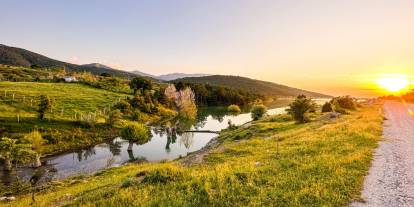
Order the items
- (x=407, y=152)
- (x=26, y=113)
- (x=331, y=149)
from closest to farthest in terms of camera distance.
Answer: (x=407, y=152) → (x=331, y=149) → (x=26, y=113)

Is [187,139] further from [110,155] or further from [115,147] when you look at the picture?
[110,155]

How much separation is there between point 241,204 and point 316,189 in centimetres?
354

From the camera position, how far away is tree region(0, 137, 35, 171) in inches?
1350

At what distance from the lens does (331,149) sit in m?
21.2

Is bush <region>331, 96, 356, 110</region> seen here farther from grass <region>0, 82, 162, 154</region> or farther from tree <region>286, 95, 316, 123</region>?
grass <region>0, 82, 162, 154</region>

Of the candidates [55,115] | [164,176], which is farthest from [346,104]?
[55,115]

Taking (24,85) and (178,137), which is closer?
(178,137)

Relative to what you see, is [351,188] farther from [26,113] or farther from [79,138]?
[26,113]

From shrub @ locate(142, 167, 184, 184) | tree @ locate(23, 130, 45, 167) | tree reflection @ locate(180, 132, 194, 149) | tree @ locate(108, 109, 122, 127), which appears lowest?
tree reflection @ locate(180, 132, 194, 149)

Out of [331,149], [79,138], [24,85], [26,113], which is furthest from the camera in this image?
[24,85]

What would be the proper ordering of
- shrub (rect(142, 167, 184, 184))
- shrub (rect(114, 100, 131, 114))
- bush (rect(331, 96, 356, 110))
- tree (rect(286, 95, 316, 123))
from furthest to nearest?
shrub (rect(114, 100, 131, 114))
bush (rect(331, 96, 356, 110))
tree (rect(286, 95, 316, 123))
shrub (rect(142, 167, 184, 184))

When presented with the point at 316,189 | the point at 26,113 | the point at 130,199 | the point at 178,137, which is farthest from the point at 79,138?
the point at 316,189

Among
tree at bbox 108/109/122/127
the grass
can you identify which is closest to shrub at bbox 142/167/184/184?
the grass

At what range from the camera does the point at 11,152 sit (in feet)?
118
